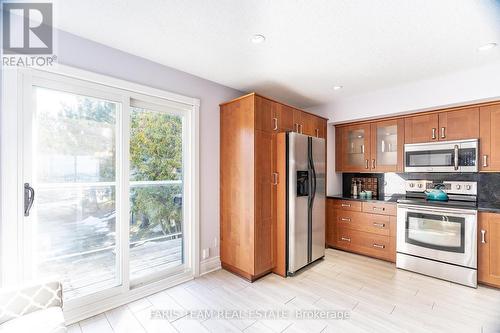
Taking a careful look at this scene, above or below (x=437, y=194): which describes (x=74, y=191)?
above

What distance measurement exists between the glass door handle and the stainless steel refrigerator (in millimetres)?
2496

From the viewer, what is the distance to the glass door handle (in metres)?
1.85

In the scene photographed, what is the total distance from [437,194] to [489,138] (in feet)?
2.92

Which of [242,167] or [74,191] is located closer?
[74,191]

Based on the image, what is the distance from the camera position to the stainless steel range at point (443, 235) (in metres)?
2.71

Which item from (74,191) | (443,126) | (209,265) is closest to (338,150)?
(443,126)

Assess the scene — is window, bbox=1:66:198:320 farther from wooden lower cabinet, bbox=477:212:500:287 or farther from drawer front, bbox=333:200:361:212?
wooden lower cabinet, bbox=477:212:500:287

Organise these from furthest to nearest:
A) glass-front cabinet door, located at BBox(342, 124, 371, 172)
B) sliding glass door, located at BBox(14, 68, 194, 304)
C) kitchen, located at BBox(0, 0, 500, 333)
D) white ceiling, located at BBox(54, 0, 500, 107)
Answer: glass-front cabinet door, located at BBox(342, 124, 371, 172) → sliding glass door, located at BBox(14, 68, 194, 304) → kitchen, located at BBox(0, 0, 500, 333) → white ceiling, located at BBox(54, 0, 500, 107)

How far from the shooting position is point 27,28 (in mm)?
1858

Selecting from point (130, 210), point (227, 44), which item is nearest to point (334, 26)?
point (227, 44)

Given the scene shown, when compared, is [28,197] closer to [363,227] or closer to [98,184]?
[98,184]

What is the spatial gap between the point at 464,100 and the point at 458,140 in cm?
51

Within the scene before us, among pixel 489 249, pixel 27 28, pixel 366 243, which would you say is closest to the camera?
pixel 27 28

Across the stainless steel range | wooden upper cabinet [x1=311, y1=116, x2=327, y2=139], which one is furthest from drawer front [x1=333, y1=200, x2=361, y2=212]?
A: wooden upper cabinet [x1=311, y1=116, x2=327, y2=139]
